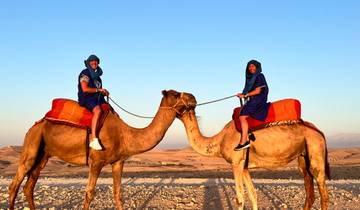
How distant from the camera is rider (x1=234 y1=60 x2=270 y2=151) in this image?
27.2 ft

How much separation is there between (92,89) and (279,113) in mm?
4077

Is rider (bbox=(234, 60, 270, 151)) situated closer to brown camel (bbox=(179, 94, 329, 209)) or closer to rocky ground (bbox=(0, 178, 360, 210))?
brown camel (bbox=(179, 94, 329, 209))

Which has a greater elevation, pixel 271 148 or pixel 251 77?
pixel 251 77

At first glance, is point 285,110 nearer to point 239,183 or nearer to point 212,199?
point 239,183

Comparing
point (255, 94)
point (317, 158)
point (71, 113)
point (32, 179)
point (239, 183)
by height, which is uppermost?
point (255, 94)

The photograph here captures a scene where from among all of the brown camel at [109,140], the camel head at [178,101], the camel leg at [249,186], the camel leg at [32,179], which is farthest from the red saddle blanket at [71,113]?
the camel leg at [249,186]

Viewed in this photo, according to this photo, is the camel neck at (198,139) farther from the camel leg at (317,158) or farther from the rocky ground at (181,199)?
the rocky ground at (181,199)

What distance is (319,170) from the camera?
826cm

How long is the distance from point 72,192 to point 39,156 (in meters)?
5.19

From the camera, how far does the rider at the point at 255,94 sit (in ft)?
27.2

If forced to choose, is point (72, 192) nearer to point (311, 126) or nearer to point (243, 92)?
point (243, 92)

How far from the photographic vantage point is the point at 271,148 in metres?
8.18

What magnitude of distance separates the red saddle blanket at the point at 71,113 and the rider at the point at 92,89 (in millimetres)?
141

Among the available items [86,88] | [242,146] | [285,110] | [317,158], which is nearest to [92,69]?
[86,88]
